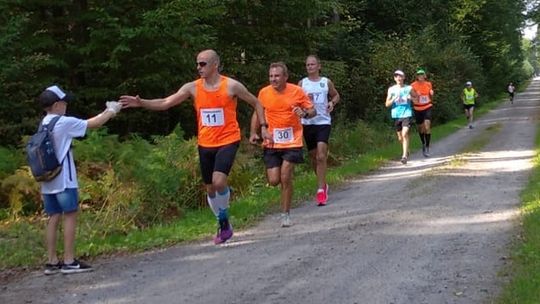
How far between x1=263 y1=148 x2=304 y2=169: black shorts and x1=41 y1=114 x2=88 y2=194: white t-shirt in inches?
110

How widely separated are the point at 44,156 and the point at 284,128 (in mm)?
3223

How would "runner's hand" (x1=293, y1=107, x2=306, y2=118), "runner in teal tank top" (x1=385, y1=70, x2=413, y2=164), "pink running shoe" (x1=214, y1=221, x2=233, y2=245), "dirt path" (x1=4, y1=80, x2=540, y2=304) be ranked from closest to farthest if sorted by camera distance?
"dirt path" (x1=4, y1=80, x2=540, y2=304) → "pink running shoe" (x1=214, y1=221, x2=233, y2=245) → "runner's hand" (x1=293, y1=107, x2=306, y2=118) → "runner in teal tank top" (x1=385, y1=70, x2=413, y2=164)

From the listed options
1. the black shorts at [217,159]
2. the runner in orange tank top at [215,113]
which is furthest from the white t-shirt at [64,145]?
the black shorts at [217,159]

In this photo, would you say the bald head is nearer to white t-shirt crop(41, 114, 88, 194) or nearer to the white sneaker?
white t-shirt crop(41, 114, 88, 194)

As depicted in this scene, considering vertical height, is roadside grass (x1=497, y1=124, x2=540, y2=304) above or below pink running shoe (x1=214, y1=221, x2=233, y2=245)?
below

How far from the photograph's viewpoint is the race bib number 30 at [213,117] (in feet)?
24.6

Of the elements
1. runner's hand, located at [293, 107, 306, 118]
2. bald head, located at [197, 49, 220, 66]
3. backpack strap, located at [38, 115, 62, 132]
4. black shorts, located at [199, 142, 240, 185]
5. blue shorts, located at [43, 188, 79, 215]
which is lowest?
blue shorts, located at [43, 188, 79, 215]

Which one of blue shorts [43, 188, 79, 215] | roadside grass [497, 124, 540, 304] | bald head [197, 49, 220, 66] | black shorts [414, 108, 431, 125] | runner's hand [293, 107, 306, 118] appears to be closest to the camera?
roadside grass [497, 124, 540, 304]

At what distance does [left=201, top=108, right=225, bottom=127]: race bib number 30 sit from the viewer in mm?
7488

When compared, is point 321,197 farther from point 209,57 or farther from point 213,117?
point 209,57

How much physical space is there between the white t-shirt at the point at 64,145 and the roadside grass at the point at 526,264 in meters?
4.09

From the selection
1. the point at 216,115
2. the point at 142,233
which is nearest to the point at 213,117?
the point at 216,115

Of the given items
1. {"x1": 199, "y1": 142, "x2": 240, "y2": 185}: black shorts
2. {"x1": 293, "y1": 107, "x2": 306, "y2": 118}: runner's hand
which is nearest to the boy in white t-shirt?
{"x1": 199, "y1": 142, "x2": 240, "y2": 185}: black shorts

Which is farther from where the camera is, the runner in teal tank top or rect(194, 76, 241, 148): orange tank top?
the runner in teal tank top
